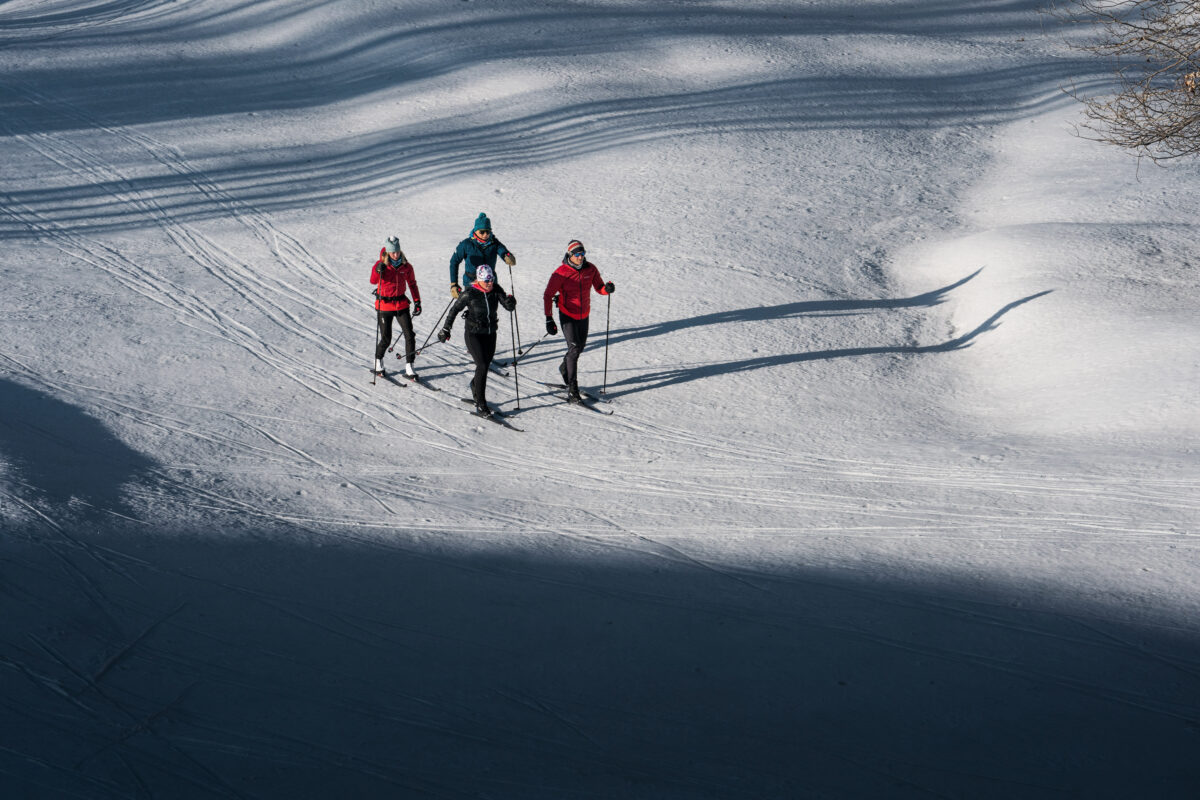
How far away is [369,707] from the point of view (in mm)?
5738

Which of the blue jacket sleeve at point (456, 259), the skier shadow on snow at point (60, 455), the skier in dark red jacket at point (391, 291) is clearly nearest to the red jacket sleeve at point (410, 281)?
the skier in dark red jacket at point (391, 291)

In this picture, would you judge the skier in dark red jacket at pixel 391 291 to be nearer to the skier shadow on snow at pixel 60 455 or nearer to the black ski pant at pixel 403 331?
the black ski pant at pixel 403 331

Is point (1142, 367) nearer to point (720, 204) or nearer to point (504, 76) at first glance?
point (720, 204)

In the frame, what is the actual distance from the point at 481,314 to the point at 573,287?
104 centimetres

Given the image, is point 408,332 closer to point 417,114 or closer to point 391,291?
point 391,291

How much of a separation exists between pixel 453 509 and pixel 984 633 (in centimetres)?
421

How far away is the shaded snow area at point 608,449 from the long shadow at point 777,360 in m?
0.06

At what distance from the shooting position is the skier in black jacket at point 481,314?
1001 cm

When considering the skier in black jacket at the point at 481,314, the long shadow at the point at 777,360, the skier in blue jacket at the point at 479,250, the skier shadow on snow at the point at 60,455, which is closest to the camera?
the skier shadow on snow at the point at 60,455

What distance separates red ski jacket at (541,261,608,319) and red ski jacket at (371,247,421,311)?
1506 millimetres

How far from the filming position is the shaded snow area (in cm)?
556

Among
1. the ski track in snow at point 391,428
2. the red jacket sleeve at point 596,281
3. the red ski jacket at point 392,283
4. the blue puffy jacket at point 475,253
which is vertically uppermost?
the blue puffy jacket at point 475,253

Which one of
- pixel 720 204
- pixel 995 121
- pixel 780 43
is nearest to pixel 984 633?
pixel 720 204

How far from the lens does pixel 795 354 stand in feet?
38.8
